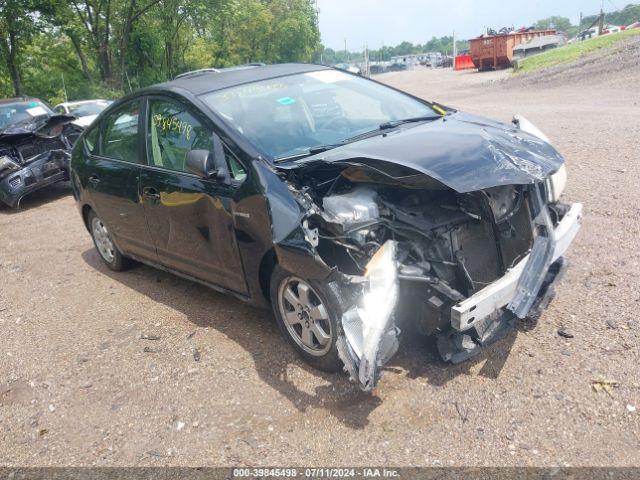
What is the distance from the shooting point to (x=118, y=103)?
5.24m

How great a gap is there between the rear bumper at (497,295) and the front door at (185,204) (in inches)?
62.7

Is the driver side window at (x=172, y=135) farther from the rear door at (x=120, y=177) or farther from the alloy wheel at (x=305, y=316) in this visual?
the alloy wheel at (x=305, y=316)

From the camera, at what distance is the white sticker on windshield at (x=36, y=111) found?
11793 millimetres

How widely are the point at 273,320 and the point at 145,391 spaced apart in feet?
3.63

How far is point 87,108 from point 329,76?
1167cm

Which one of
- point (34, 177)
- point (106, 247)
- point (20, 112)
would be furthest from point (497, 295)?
point (20, 112)

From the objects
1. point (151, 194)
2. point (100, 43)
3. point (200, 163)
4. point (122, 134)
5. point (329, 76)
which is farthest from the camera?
point (100, 43)

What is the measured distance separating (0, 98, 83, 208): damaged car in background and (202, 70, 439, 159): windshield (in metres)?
7.00

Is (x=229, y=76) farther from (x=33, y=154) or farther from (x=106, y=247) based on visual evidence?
(x=33, y=154)

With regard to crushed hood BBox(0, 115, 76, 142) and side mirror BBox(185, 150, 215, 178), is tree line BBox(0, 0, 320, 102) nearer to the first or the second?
crushed hood BBox(0, 115, 76, 142)

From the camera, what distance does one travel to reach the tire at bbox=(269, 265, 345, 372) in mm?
3250

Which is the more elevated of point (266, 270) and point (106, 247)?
point (266, 270)

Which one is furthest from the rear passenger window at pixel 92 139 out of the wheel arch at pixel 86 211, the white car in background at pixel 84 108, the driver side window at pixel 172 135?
the white car in background at pixel 84 108

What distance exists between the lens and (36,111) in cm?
1197
